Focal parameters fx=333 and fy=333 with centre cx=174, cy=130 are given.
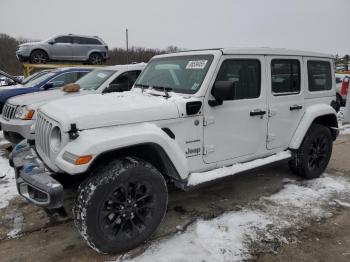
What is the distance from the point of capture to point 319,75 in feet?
16.5

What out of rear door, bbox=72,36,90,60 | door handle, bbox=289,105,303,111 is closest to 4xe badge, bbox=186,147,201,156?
door handle, bbox=289,105,303,111

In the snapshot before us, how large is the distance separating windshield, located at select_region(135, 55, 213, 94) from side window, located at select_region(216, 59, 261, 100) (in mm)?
222

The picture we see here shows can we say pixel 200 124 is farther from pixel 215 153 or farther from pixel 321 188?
pixel 321 188

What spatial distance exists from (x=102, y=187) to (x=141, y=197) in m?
0.45

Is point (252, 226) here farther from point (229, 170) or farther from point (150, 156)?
point (150, 156)

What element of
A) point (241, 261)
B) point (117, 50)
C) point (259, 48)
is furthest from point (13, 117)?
point (117, 50)

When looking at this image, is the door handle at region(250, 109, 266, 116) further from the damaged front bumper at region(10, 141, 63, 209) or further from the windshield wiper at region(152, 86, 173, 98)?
the damaged front bumper at region(10, 141, 63, 209)

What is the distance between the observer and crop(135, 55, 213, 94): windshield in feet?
12.0

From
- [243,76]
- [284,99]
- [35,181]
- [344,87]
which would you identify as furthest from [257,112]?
[344,87]

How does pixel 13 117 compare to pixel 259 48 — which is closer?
pixel 259 48

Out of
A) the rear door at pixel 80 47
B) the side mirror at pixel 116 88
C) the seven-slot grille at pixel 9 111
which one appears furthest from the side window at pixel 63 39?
the seven-slot grille at pixel 9 111

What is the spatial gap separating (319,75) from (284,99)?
101 centimetres

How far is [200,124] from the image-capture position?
3561mm

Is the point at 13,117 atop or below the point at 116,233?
atop
